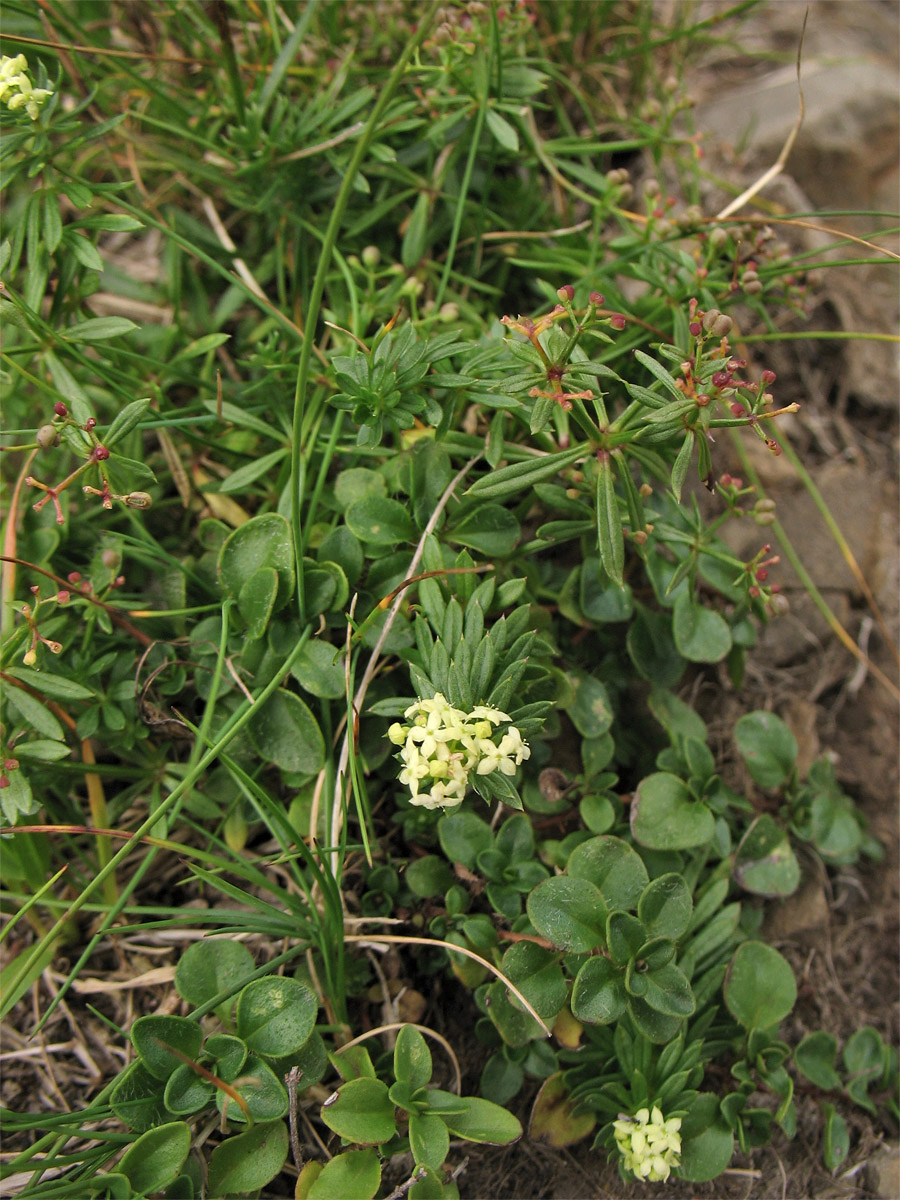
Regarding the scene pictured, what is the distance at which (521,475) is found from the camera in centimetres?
153

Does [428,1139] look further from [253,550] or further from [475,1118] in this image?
[253,550]

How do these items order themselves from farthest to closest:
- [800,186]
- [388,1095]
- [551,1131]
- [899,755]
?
[800,186] → [899,755] → [551,1131] → [388,1095]

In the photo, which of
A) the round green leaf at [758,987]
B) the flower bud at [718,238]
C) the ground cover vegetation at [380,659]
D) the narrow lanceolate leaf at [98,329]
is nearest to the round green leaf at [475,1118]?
the ground cover vegetation at [380,659]

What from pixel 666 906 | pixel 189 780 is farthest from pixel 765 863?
pixel 189 780

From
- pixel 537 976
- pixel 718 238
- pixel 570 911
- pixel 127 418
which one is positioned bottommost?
pixel 537 976

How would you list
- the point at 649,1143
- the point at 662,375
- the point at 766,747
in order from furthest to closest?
the point at 766,747 < the point at 649,1143 < the point at 662,375

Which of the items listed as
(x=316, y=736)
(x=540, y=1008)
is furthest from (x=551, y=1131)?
(x=316, y=736)

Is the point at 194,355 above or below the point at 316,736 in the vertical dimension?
above

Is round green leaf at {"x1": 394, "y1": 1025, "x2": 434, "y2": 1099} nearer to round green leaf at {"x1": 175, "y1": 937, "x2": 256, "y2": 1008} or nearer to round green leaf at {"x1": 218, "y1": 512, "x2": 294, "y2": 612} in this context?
round green leaf at {"x1": 175, "y1": 937, "x2": 256, "y2": 1008}

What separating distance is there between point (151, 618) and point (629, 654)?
41.5 inches

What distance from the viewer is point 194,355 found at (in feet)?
6.29

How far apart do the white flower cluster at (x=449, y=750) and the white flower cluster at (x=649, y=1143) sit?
715 mm

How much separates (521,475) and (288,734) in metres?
0.68

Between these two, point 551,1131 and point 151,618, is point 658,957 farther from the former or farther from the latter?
point 151,618
